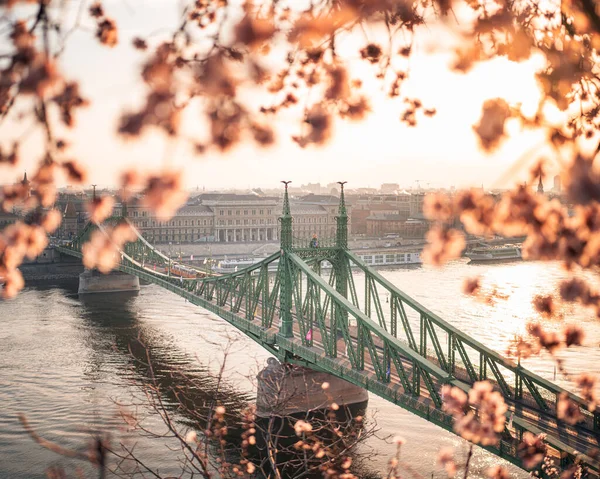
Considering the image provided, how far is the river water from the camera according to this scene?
17734 mm

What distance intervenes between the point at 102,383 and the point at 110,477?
25.7ft

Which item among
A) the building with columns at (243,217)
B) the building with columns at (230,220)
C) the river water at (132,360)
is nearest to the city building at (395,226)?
the building with columns at (230,220)

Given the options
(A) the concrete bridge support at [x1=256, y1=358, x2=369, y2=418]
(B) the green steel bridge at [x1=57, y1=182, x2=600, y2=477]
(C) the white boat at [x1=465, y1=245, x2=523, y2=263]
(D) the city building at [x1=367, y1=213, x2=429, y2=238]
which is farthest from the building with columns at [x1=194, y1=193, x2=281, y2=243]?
(A) the concrete bridge support at [x1=256, y1=358, x2=369, y2=418]

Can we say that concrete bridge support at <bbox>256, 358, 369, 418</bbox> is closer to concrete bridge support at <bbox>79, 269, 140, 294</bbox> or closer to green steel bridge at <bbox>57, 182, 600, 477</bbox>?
green steel bridge at <bbox>57, 182, 600, 477</bbox>

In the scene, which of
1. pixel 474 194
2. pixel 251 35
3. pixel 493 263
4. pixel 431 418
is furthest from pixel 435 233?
pixel 493 263

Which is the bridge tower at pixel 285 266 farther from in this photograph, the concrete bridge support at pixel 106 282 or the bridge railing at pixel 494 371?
the concrete bridge support at pixel 106 282

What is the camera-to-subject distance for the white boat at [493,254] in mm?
67188

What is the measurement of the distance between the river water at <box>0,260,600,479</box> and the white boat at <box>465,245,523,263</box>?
17800 mm

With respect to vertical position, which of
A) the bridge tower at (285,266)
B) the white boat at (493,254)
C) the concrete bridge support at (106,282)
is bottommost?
the concrete bridge support at (106,282)

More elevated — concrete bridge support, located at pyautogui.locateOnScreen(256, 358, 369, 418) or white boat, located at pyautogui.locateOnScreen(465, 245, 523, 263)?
white boat, located at pyautogui.locateOnScreen(465, 245, 523, 263)

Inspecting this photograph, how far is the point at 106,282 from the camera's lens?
157 feet

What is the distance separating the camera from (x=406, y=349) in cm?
1591

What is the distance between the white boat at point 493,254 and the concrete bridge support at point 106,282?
3295 cm

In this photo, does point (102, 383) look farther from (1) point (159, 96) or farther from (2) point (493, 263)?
(2) point (493, 263)
